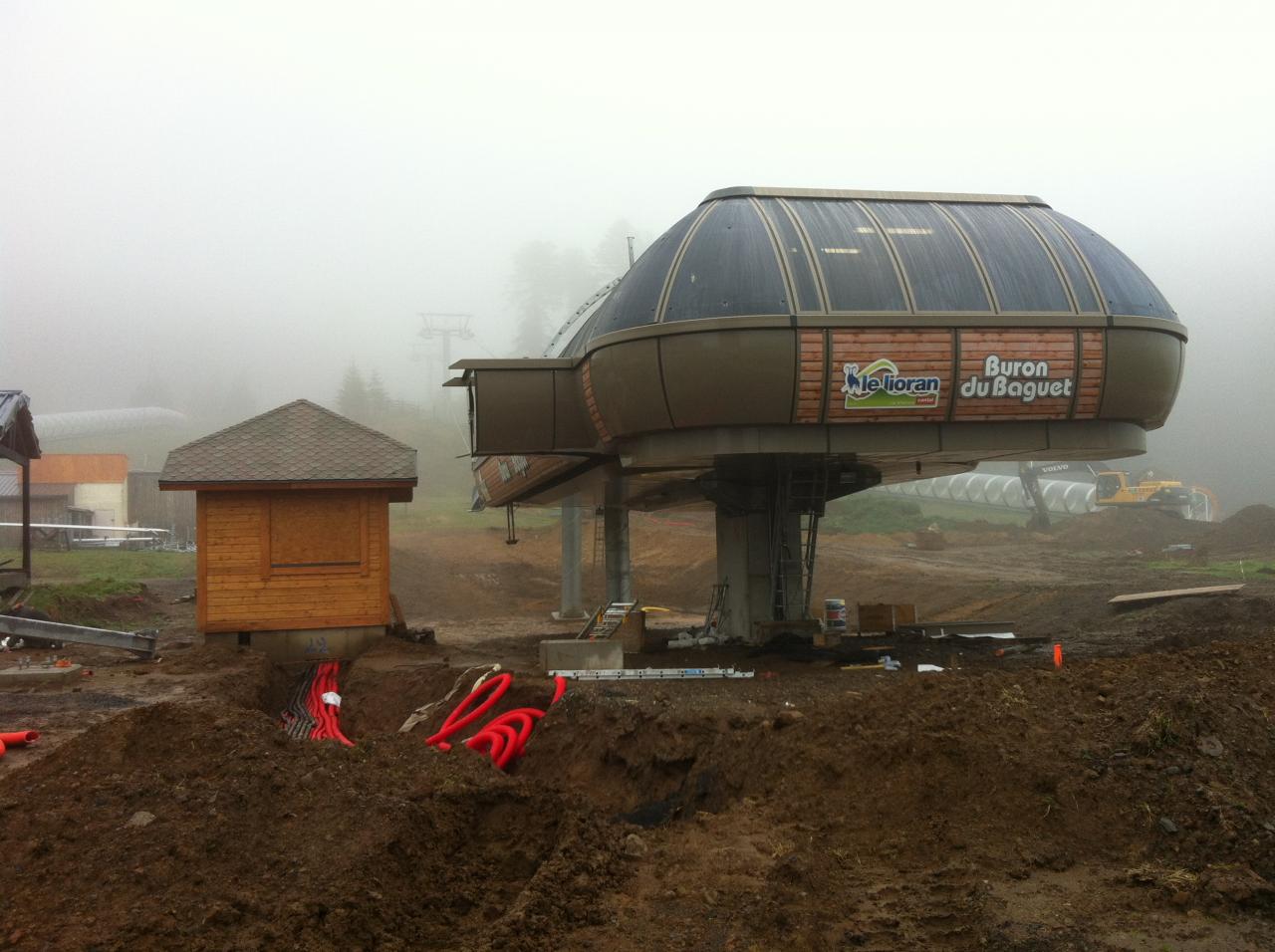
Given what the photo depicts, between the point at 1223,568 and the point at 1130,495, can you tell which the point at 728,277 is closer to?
the point at 1223,568

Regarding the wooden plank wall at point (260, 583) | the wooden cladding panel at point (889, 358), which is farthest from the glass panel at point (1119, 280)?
the wooden plank wall at point (260, 583)

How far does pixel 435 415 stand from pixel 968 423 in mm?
105526

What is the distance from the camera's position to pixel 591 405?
612 inches

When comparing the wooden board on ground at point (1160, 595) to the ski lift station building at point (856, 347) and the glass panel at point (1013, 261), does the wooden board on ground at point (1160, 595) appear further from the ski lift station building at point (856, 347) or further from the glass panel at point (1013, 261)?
the glass panel at point (1013, 261)

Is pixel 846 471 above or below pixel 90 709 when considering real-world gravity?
above

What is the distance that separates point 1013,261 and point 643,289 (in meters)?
4.99

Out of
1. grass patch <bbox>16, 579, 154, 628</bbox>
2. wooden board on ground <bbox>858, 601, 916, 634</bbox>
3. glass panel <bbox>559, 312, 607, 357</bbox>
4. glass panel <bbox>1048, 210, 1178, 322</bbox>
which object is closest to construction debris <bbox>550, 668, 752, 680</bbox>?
wooden board on ground <bbox>858, 601, 916, 634</bbox>

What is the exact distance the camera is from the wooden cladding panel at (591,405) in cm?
1533

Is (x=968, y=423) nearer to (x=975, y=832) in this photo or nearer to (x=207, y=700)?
(x=975, y=832)

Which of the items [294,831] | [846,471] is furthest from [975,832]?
[846,471]

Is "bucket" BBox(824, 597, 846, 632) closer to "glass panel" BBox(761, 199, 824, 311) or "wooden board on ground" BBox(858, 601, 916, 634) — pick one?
"wooden board on ground" BBox(858, 601, 916, 634)

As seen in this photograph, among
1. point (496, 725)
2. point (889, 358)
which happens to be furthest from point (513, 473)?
point (496, 725)

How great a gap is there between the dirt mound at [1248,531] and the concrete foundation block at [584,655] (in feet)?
118

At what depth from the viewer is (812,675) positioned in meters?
13.5
